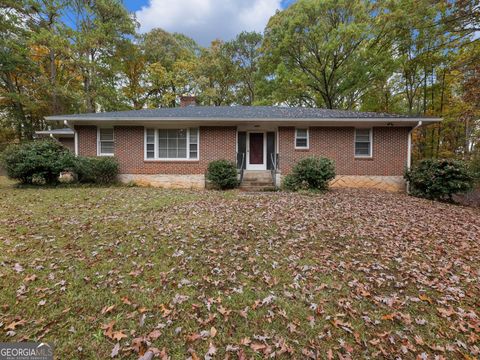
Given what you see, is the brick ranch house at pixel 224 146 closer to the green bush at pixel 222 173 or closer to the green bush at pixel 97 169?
the green bush at pixel 97 169

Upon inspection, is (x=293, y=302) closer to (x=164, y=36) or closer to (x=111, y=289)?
(x=111, y=289)

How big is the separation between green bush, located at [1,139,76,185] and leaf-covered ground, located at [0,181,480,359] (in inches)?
180

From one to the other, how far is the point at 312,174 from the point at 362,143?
3854 mm

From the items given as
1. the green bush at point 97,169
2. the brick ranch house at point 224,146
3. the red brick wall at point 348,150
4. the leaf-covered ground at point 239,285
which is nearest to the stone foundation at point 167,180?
the brick ranch house at point 224,146

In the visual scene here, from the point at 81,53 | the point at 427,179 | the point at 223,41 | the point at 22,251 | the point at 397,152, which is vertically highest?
the point at 223,41

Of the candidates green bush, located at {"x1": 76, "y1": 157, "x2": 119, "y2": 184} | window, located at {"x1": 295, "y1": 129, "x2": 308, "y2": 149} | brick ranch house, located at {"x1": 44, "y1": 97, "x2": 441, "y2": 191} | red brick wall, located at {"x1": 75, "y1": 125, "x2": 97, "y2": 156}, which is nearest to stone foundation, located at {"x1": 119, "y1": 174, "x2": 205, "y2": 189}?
brick ranch house, located at {"x1": 44, "y1": 97, "x2": 441, "y2": 191}

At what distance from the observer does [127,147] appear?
1095 centimetres

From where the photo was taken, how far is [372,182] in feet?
35.5

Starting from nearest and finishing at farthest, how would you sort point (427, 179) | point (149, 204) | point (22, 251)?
point (22, 251) < point (149, 204) < point (427, 179)

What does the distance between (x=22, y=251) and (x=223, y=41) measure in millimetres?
25685

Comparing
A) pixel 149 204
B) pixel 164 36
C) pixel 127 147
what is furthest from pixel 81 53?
pixel 149 204

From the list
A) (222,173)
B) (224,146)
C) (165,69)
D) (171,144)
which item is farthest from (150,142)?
(165,69)

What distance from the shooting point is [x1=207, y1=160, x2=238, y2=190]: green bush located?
32.8 feet

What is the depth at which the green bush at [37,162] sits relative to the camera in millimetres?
9322
